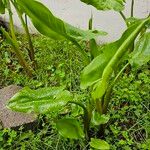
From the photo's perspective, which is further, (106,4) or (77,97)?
(77,97)

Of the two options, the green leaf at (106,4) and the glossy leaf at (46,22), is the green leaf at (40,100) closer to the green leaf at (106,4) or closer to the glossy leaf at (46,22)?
the glossy leaf at (46,22)

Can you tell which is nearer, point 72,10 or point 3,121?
point 3,121

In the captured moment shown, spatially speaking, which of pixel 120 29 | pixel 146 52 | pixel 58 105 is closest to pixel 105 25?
pixel 120 29

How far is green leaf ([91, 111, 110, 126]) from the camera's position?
68.8 inches

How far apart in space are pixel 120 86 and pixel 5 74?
30.4 inches

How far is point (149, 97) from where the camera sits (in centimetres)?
212

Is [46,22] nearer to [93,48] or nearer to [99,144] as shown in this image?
[93,48]

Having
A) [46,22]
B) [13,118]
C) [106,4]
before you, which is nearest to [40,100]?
[46,22]

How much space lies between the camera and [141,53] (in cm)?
167

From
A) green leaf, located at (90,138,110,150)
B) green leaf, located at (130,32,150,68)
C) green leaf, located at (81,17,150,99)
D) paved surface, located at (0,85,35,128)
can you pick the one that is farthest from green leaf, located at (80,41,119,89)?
paved surface, located at (0,85,35,128)

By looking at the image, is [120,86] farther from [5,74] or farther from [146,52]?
[5,74]

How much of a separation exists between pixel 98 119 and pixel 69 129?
5.5 inches

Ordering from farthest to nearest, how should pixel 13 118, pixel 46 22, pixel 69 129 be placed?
pixel 13 118
pixel 69 129
pixel 46 22

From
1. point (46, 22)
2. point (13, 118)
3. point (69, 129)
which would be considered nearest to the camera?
point (46, 22)
